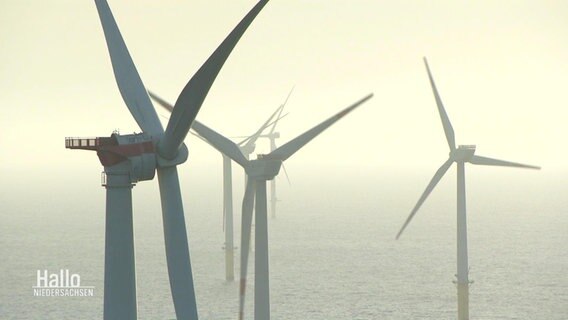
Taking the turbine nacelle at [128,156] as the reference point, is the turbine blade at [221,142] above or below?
above

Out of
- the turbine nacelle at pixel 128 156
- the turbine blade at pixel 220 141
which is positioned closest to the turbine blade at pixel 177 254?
the turbine nacelle at pixel 128 156

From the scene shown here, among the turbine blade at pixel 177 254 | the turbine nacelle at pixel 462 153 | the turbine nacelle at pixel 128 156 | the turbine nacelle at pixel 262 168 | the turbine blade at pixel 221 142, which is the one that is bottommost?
the turbine blade at pixel 177 254

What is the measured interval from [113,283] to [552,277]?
129 metres

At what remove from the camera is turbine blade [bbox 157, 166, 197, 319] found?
42.7m

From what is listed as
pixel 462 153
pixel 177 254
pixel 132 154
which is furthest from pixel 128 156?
pixel 462 153

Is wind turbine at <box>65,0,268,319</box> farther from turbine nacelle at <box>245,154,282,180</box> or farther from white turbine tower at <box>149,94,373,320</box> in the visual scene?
turbine nacelle at <box>245,154,282,180</box>

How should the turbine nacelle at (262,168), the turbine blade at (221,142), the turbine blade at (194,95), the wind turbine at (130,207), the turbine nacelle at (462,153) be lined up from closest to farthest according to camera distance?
the turbine blade at (194,95)
the wind turbine at (130,207)
the turbine nacelle at (262,168)
the turbine blade at (221,142)
the turbine nacelle at (462,153)

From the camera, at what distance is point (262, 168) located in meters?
63.8

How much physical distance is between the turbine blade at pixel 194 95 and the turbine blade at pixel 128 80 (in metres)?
2.15

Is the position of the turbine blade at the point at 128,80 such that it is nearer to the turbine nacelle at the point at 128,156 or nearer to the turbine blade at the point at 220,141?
the turbine nacelle at the point at 128,156

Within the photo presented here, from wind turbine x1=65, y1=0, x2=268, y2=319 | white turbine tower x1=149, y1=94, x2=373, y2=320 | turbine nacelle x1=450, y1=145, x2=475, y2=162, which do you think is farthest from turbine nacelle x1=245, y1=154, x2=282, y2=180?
turbine nacelle x1=450, y1=145, x2=475, y2=162

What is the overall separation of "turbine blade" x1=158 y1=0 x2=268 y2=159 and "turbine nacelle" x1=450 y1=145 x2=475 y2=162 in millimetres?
60840

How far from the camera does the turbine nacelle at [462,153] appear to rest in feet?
320

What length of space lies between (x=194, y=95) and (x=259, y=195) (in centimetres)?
2476
